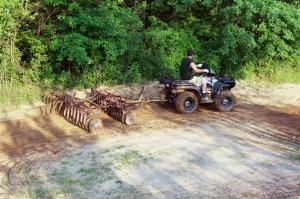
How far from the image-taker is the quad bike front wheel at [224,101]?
14.5m

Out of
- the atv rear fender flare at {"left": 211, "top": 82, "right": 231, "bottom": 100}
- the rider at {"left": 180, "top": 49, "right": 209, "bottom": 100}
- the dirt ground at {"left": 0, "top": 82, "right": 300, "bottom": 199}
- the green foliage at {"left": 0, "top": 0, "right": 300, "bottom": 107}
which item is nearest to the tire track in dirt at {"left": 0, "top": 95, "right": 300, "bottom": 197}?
the dirt ground at {"left": 0, "top": 82, "right": 300, "bottom": 199}

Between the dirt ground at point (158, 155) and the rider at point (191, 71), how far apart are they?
86 centimetres

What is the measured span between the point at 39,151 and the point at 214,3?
9644 mm

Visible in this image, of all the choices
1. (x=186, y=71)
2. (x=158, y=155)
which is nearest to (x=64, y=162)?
(x=158, y=155)

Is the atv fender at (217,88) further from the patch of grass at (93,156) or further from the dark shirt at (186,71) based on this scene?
the patch of grass at (93,156)

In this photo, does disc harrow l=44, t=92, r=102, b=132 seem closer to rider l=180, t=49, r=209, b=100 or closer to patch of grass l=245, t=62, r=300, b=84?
rider l=180, t=49, r=209, b=100

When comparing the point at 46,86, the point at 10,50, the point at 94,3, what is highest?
the point at 94,3

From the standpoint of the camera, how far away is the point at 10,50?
52.8 ft

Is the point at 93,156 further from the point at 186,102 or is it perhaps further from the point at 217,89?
the point at 217,89

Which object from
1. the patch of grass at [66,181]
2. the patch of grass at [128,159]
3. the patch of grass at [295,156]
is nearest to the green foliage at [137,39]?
the patch of grass at [128,159]

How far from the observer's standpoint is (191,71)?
1423cm

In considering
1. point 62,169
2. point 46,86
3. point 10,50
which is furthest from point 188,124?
point 10,50

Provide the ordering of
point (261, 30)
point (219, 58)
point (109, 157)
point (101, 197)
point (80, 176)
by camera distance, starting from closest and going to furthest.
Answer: point (101, 197), point (80, 176), point (109, 157), point (261, 30), point (219, 58)

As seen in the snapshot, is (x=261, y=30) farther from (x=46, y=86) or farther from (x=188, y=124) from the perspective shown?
(x=46, y=86)
